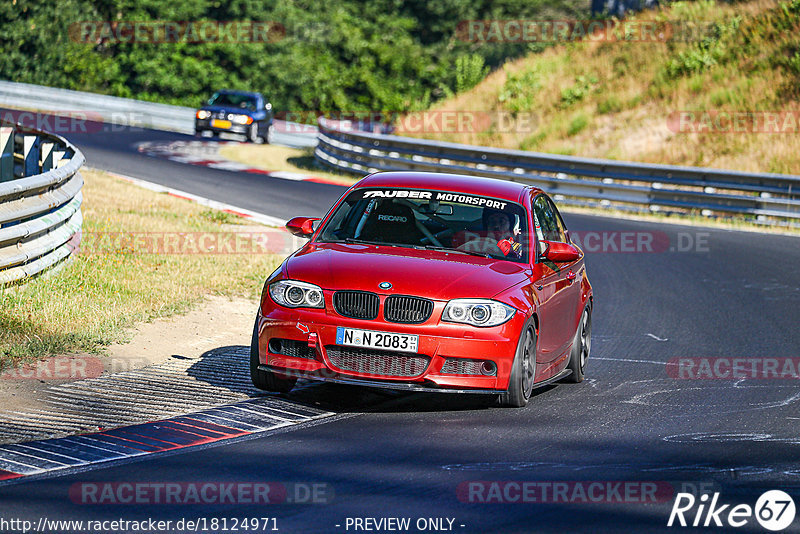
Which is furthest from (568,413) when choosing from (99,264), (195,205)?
(195,205)

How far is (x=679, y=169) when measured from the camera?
2461cm

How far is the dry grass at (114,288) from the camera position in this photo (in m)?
9.74

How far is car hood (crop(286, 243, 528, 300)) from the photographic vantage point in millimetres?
7945

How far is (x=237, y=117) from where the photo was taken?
3816 centimetres

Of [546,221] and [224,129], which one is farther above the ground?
[546,221]

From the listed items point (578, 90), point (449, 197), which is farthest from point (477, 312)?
point (578, 90)

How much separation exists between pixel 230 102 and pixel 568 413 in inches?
1273

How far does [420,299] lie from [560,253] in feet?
4.92

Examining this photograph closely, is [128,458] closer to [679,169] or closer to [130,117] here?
[679,169]

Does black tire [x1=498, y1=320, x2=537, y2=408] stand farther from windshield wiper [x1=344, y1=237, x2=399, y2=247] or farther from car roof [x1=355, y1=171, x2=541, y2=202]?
car roof [x1=355, y1=171, x2=541, y2=202]

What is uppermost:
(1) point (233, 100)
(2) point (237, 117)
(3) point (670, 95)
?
(3) point (670, 95)

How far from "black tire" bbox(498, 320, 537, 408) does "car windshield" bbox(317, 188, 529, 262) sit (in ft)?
2.38

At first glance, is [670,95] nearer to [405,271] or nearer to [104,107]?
[104,107]

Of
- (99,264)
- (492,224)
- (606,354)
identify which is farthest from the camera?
(99,264)
